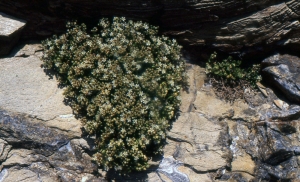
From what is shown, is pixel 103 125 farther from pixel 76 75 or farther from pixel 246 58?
pixel 246 58

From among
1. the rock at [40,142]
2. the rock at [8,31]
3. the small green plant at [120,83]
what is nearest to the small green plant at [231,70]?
the small green plant at [120,83]

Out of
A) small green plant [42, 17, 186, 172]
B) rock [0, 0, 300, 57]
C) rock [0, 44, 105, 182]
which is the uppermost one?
rock [0, 0, 300, 57]

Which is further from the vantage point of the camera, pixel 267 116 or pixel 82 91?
pixel 267 116

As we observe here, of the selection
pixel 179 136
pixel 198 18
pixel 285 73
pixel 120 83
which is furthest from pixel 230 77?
pixel 120 83

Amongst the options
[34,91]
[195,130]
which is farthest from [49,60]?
[195,130]

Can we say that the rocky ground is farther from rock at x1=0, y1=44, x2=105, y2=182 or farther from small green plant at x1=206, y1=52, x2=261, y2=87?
small green plant at x1=206, y1=52, x2=261, y2=87

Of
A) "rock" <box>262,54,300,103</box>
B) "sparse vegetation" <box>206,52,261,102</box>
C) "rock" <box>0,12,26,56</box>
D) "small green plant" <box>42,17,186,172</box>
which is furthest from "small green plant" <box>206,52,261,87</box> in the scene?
"rock" <box>0,12,26,56</box>

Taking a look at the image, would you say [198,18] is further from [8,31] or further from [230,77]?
[8,31]
